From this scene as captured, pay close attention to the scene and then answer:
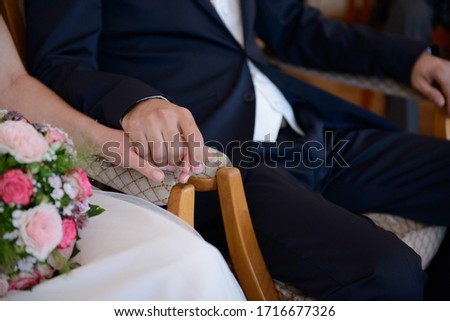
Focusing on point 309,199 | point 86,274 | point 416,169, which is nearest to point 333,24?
point 416,169

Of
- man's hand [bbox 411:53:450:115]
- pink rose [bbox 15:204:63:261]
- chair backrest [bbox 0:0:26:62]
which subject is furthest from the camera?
man's hand [bbox 411:53:450:115]

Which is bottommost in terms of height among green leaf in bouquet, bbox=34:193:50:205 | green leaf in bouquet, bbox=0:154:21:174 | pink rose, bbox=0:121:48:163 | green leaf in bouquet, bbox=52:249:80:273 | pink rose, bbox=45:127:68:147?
green leaf in bouquet, bbox=52:249:80:273

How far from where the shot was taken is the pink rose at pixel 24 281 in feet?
2.62

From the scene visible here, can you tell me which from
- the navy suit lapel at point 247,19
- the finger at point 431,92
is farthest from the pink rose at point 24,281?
the finger at point 431,92

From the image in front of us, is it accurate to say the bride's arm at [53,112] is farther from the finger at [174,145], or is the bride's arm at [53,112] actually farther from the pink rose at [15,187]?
the pink rose at [15,187]

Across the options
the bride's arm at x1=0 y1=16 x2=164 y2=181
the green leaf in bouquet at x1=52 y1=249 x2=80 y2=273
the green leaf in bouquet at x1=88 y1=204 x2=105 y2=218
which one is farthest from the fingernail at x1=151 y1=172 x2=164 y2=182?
the green leaf in bouquet at x1=52 y1=249 x2=80 y2=273

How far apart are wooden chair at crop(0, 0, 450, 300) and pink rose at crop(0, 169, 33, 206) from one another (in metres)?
0.22

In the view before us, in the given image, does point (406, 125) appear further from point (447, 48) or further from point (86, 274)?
point (86, 274)

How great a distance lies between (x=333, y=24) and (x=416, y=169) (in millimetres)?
443

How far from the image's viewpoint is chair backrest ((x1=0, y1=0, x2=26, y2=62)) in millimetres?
1269

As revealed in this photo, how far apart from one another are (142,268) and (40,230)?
15 centimetres

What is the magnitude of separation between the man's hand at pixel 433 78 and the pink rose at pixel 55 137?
91cm

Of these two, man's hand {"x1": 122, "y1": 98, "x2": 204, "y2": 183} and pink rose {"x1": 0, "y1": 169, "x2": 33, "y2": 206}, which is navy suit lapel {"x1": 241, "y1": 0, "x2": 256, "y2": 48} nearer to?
man's hand {"x1": 122, "y1": 98, "x2": 204, "y2": 183}

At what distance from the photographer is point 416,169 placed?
1379 millimetres
